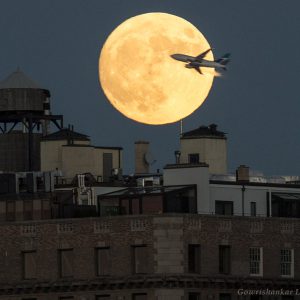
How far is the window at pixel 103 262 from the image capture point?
649 feet

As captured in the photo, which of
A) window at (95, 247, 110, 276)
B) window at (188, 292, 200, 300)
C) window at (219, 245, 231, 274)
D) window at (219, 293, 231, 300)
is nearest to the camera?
window at (188, 292, 200, 300)

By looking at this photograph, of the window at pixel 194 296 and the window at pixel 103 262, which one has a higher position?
the window at pixel 103 262

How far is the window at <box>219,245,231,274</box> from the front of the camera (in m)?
199

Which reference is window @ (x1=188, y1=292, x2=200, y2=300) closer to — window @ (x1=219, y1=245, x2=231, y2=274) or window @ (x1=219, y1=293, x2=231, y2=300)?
window @ (x1=219, y1=293, x2=231, y2=300)

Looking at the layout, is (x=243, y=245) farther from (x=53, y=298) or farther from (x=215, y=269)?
(x=53, y=298)

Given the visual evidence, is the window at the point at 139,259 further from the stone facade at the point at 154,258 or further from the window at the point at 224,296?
the window at the point at 224,296

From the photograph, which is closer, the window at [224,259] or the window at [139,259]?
the window at [139,259]

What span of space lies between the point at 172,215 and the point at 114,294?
8084 mm

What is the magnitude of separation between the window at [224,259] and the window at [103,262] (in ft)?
30.2

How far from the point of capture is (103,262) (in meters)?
198

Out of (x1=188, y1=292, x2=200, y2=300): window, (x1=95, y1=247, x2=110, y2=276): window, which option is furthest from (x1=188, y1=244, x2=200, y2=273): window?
(x1=95, y1=247, x2=110, y2=276): window

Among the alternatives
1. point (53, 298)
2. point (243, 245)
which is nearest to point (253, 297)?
point (243, 245)

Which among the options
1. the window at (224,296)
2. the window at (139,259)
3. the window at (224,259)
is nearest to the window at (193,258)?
the window at (224,259)

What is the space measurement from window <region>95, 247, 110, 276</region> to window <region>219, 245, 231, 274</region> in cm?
920
